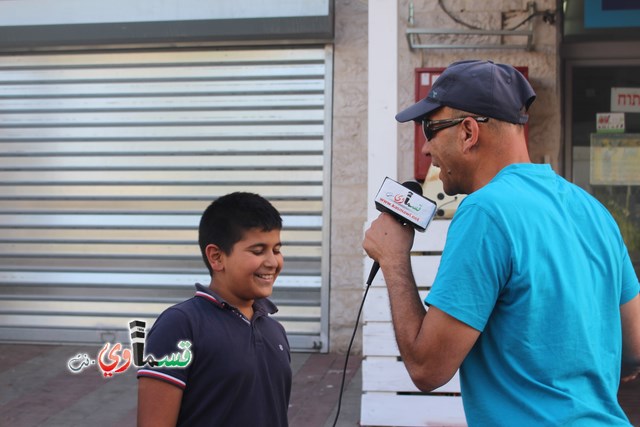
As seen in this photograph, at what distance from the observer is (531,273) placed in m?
1.93

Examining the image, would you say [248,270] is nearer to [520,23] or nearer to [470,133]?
[470,133]

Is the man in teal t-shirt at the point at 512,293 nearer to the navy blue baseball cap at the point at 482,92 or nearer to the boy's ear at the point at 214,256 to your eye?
the navy blue baseball cap at the point at 482,92

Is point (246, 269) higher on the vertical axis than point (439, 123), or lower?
lower

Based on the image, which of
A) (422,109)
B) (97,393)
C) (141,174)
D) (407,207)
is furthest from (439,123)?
(141,174)

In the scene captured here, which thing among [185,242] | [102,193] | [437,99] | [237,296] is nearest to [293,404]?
[185,242]

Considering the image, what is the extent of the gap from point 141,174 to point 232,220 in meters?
5.71

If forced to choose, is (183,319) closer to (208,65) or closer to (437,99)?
(437,99)

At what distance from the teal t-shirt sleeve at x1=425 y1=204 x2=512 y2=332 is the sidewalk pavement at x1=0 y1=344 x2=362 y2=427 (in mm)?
3931

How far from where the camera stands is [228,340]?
249cm

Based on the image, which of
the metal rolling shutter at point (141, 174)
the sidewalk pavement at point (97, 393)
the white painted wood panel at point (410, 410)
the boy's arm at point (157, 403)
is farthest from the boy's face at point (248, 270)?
the metal rolling shutter at point (141, 174)

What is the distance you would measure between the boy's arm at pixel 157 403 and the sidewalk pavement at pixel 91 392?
3.44 meters

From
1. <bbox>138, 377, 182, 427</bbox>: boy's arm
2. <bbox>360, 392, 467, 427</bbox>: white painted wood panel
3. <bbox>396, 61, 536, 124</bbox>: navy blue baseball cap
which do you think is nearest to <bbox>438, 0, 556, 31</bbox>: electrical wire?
<bbox>360, 392, 467, 427</bbox>: white painted wood panel

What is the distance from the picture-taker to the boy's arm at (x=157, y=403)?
2.36 meters

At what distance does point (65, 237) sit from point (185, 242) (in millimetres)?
1217
